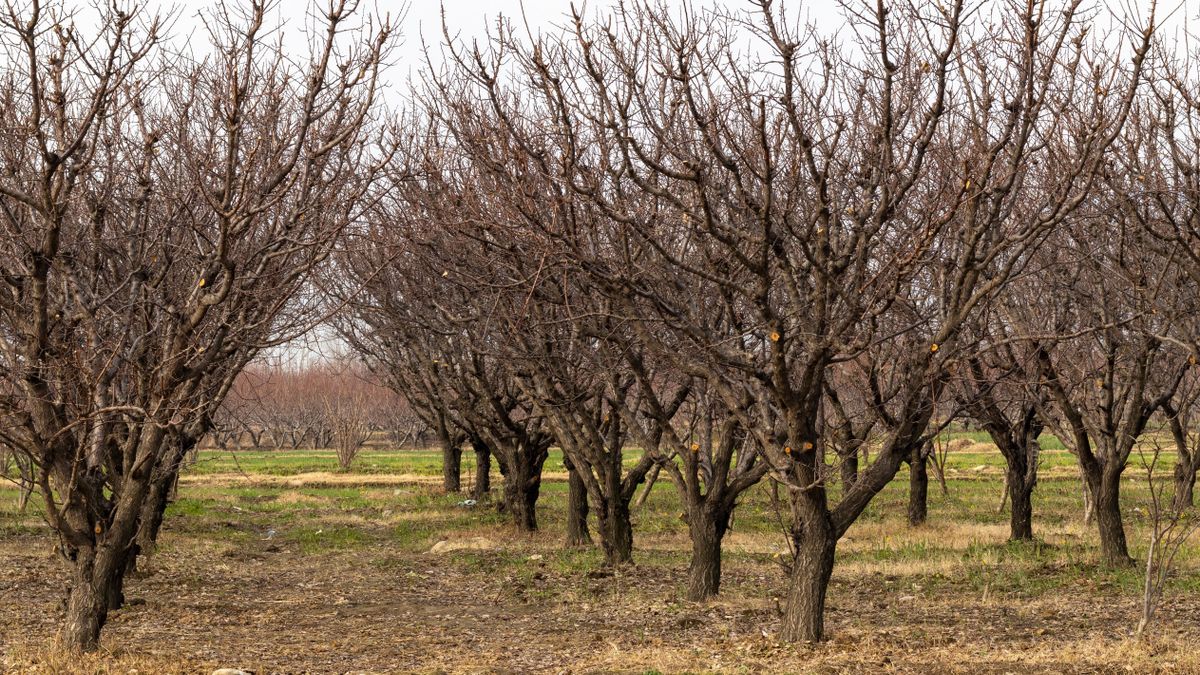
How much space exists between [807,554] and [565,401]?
15.1 ft

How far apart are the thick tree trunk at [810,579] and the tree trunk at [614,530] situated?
18.8 feet

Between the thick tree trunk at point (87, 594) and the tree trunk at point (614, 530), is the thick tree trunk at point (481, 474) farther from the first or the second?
the thick tree trunk at point (87, 594)

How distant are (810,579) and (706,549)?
3.06 m

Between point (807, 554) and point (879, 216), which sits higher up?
point (879, 216)

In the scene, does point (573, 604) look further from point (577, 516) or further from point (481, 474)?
point (481, 474)

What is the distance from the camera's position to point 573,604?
11695 mm

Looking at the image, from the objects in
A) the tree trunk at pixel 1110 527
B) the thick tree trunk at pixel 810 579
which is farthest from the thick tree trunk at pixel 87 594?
the tree trunk at pixel 1110 527

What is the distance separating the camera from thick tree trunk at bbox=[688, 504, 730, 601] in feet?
37.1

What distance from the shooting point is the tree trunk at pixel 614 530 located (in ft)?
46.6

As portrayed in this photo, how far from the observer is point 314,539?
19.3 metres

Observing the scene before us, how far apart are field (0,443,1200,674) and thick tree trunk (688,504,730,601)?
11.6 inches

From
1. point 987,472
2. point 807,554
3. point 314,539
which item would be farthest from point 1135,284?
point 987,472

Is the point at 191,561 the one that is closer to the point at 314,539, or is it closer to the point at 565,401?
the point at 314,539

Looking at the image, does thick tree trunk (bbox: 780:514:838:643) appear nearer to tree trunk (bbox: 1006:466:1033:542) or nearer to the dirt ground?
the dirt ground
